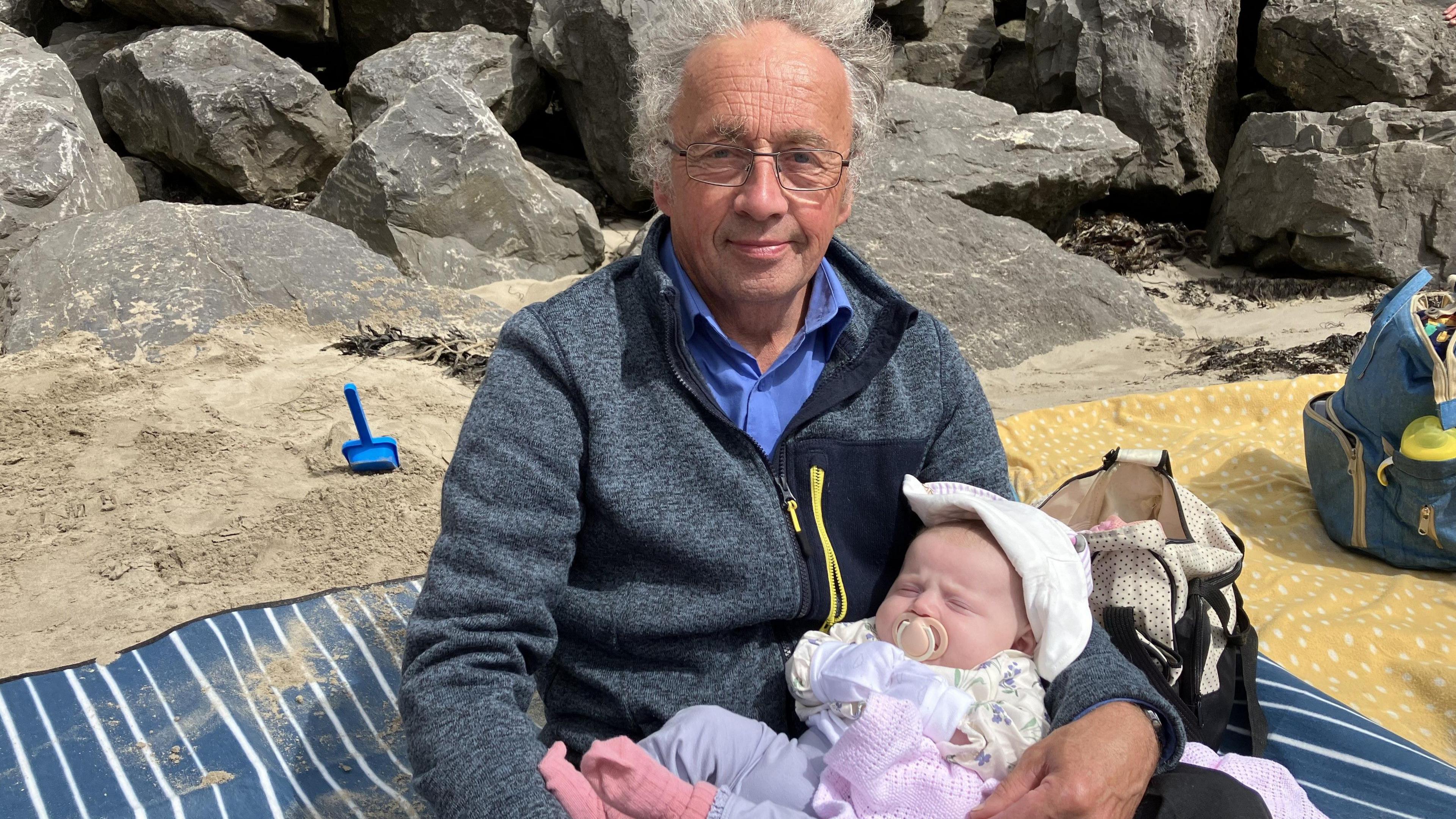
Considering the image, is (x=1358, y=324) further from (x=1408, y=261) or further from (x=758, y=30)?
(x=758, y=30)

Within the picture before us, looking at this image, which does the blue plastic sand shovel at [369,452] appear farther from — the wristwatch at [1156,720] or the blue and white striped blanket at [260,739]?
the wristwatch at [1156,720]

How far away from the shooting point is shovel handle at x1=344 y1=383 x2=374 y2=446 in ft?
12.3

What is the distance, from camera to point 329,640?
273 cm

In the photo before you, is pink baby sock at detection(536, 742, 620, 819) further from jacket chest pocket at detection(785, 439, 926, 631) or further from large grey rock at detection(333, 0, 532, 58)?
large grey rock at detection(333, 0, 532, 58)

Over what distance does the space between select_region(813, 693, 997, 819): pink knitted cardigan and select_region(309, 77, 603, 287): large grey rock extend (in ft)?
18.8

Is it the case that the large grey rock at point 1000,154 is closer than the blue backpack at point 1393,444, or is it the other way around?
the blue backpack at point 1393,444

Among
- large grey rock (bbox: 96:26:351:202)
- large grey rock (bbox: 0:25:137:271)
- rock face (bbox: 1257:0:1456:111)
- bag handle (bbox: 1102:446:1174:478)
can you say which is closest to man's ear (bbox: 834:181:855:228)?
bag handle (bbox: 1102:446:1174:478)

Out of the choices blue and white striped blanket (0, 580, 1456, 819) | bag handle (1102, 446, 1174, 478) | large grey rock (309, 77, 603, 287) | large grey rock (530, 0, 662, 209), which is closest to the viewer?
blue and white striped blanket (0, 580, 1456, 819)

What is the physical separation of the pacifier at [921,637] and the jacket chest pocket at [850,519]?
125 mm

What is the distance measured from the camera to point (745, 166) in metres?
1.89

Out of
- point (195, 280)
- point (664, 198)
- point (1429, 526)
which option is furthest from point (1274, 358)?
point (195, 280)

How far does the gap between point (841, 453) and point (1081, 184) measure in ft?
21.1

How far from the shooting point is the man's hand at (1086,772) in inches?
61.5

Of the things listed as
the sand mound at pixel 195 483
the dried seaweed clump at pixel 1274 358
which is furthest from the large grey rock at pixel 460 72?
the dried seaweed clump at pixel 1274 358
